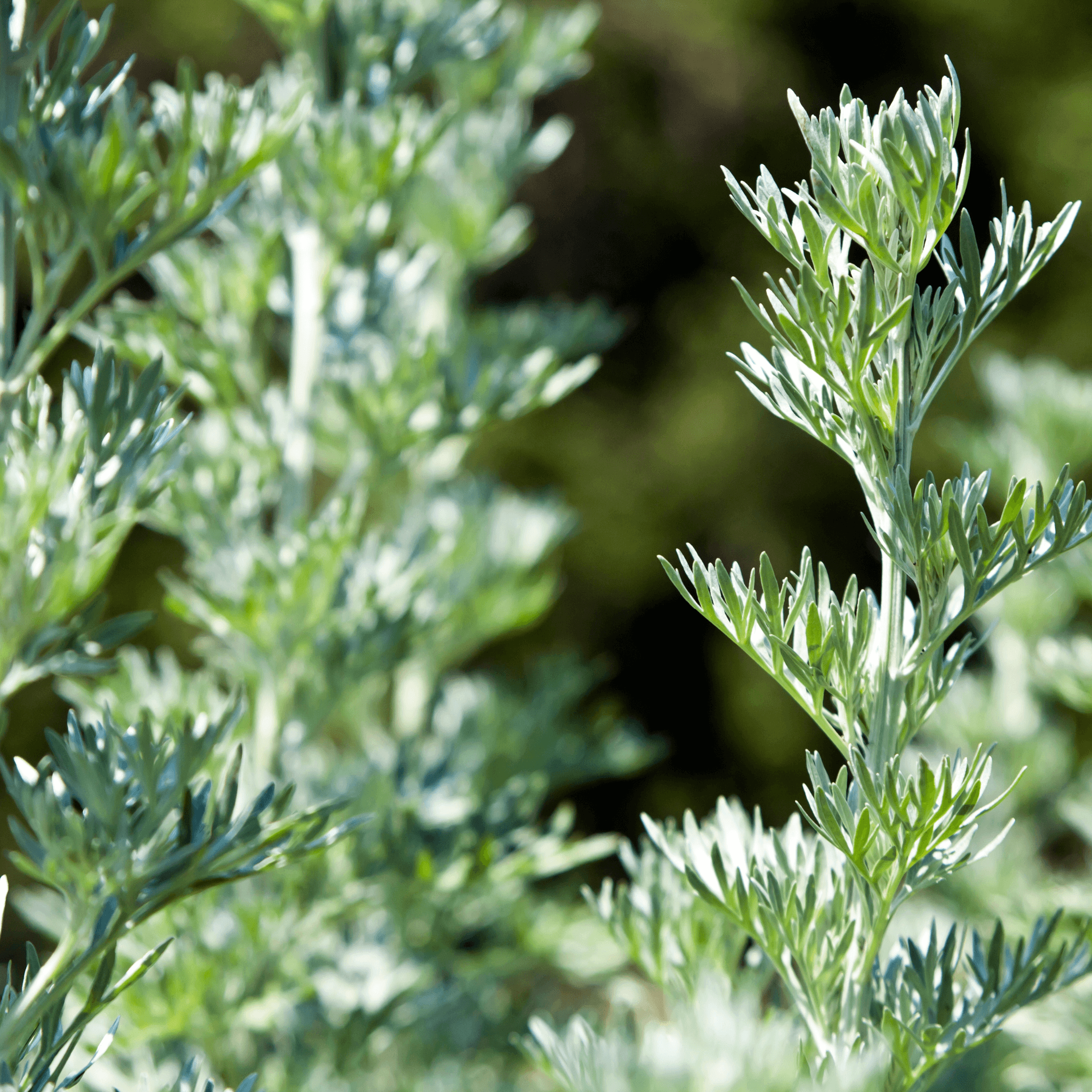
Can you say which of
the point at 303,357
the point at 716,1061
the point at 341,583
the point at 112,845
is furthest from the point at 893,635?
the point at 303,357

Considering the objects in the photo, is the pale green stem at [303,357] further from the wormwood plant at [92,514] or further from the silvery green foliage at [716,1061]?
the silvery green foliage at [716,1061]

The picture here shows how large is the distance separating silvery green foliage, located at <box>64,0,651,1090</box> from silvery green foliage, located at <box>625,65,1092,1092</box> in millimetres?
446

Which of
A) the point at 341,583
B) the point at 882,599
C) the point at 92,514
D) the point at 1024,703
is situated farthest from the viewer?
the point at 1024,703

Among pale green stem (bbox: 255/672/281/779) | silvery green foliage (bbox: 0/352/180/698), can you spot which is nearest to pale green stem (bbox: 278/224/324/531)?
pale green stem (bbox: 255/672/281/779)

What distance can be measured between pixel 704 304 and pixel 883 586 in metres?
3.88

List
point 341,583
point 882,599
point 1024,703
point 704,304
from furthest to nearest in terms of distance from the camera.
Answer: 1. point 704,304
2. point 1024,703
3. point 341,583
4. point 882,599

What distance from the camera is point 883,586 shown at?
0.76m

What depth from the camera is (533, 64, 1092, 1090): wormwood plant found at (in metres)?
0.71

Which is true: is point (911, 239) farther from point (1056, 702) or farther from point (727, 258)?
point (727, 258)

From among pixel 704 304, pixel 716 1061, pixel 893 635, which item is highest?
pixel 893 635

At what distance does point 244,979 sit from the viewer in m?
1.34

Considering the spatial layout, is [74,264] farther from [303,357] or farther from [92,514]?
[303,357]

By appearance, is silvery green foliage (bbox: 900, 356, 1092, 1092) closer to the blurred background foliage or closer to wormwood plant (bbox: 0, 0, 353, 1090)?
wormwood plant (bbox: 0, 0, 353, 1090)

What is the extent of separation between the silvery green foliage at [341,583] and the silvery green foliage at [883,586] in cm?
45
